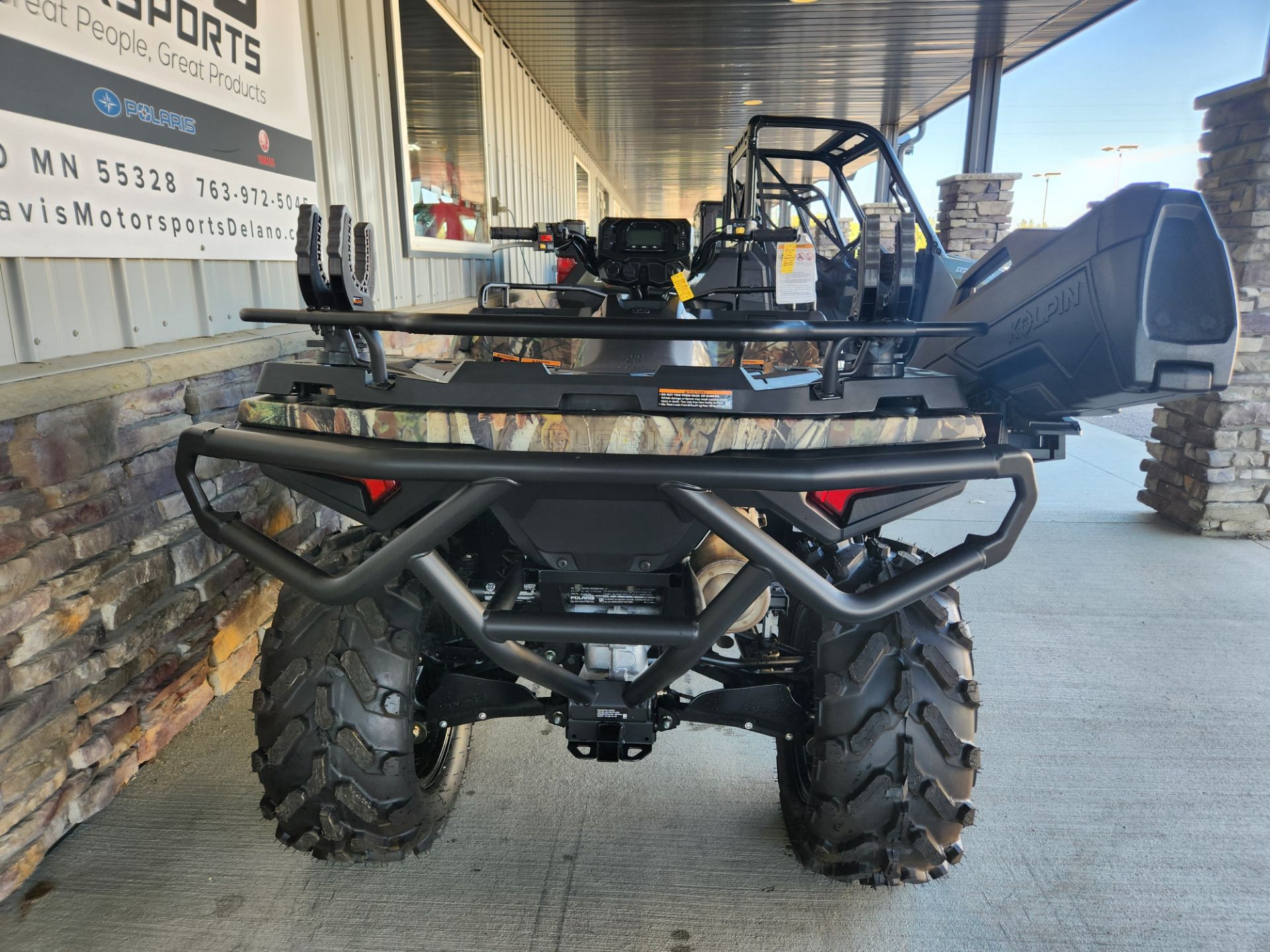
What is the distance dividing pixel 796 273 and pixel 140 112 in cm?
Answer: 183

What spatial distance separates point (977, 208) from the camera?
8273mm

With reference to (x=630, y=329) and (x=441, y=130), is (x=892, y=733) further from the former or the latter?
(x=441, y=130)

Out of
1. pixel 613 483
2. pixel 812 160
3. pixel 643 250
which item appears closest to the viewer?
pixel 613 483

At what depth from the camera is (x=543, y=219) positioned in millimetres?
9578

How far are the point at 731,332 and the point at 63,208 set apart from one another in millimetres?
1716

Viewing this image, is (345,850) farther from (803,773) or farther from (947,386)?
(947,386)

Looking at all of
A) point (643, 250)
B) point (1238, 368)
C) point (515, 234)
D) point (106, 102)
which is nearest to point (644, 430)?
point (106, 102)

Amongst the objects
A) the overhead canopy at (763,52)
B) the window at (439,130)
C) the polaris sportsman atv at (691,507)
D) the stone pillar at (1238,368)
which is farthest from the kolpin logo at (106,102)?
the overhead canopy at (763,52)

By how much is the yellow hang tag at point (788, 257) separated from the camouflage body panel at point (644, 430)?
78 cm

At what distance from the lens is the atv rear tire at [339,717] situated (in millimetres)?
1664

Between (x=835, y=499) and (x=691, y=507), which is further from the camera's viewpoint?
(x=835, y=499)

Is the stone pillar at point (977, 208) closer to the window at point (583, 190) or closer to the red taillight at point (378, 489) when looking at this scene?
the window at point (583, 190)

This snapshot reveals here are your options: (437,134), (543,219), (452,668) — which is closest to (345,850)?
(452,668)

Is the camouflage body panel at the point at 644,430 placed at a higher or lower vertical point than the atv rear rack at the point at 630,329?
lower
